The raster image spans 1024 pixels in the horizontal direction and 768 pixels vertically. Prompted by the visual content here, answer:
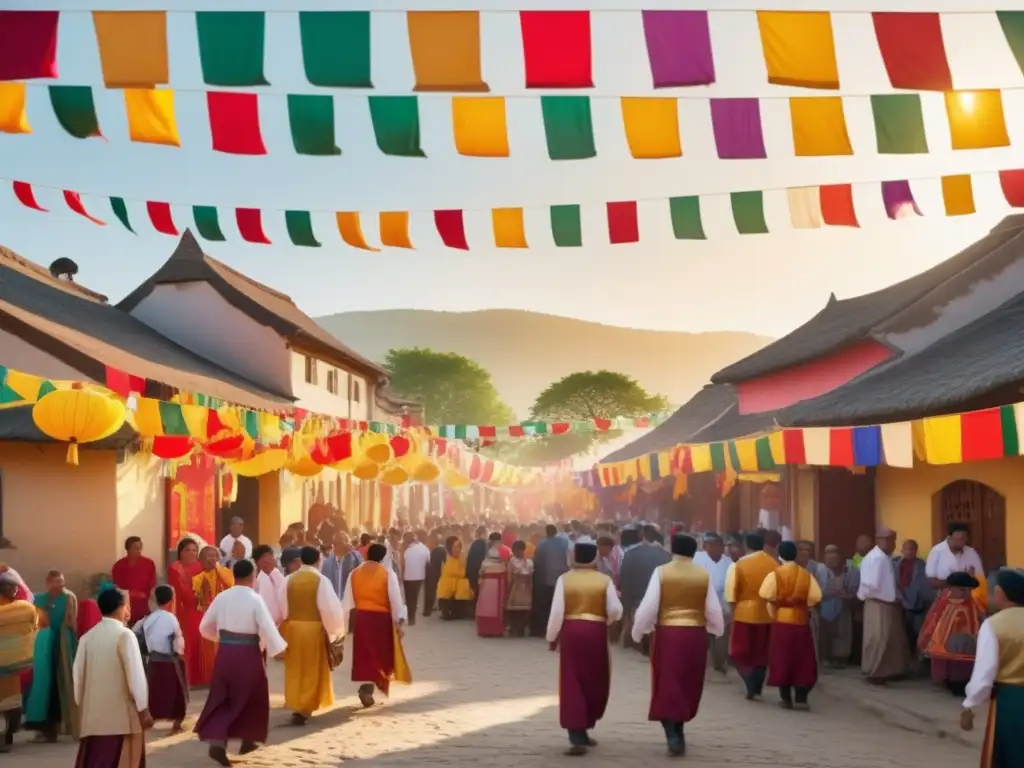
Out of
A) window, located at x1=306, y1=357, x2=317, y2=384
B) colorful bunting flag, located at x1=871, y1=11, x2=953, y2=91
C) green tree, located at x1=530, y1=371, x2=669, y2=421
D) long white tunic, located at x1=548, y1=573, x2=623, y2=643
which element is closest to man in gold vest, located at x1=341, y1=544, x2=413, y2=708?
long white tunic, located at x1=548, y1=573, x2=623, y2=643

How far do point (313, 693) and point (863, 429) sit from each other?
23.7 feet

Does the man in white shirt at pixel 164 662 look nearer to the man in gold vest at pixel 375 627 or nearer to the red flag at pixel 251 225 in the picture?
the man in gold vest at pixel 375 627

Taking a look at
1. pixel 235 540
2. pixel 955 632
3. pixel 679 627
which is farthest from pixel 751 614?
pixel 235 540

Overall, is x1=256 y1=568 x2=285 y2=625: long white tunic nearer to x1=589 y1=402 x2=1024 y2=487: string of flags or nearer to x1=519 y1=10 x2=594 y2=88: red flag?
x1=519 y1=10 x2=594 y2=88: red flag

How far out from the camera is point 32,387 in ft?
44.2

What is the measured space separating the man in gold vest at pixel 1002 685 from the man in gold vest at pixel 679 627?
2.89m

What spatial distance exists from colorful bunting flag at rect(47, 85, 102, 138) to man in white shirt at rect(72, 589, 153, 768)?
5.00 meters

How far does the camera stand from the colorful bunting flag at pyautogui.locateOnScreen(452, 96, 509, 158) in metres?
11.8

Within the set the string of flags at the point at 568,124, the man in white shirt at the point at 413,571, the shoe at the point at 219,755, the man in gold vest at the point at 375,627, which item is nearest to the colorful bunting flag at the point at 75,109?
the string of flags at the point at 568,124

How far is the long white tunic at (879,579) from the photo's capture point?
14570mm

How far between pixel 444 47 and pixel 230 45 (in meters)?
1.74

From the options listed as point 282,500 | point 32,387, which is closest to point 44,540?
point 32,387

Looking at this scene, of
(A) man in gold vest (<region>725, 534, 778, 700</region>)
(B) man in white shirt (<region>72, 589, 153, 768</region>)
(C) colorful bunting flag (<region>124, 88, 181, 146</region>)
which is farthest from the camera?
(A) man in gold vest (<region>725, 534, 778, 700</region>)

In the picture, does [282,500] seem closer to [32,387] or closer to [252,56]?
[32,387]
